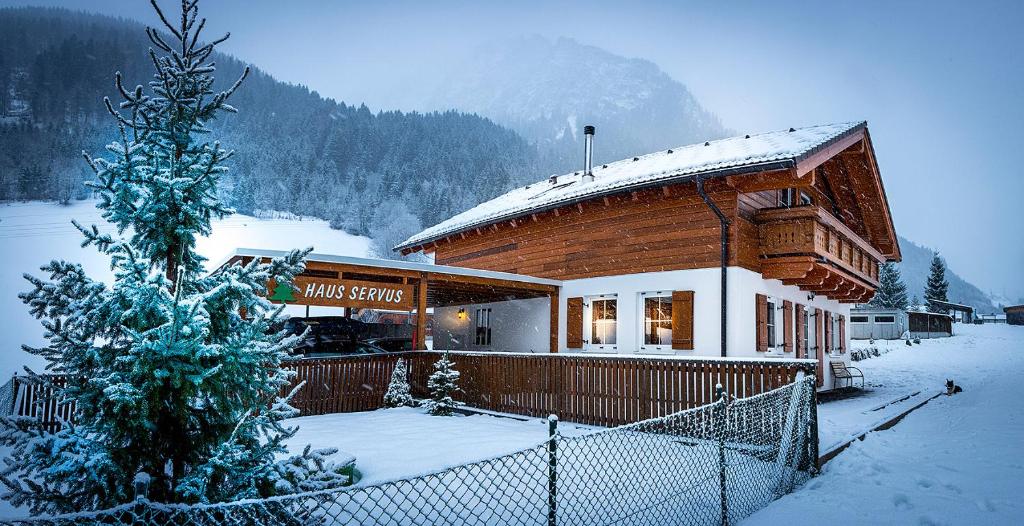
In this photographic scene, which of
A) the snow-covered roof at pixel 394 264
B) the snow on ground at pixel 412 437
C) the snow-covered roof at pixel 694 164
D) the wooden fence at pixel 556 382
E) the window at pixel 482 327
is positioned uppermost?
the snow-covered roof at pixel 694 164

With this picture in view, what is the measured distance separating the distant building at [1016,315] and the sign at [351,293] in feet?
239

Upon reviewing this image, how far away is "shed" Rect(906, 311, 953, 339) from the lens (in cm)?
4572

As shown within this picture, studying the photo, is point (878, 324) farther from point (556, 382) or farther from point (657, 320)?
point (556, 382)

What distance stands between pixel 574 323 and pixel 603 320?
2.66 ft

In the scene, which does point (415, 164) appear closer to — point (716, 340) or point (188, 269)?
point (716, 340)

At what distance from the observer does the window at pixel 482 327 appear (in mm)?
19359

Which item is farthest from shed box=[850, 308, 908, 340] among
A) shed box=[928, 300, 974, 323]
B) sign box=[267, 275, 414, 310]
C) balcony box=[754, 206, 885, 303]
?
sign box=[267, 275, 414, 310]

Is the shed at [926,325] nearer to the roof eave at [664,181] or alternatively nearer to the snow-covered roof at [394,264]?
the roof eave at [664,181]

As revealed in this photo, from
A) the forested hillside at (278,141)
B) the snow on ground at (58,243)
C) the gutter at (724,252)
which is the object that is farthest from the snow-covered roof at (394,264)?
the forested hillside at (278,141)

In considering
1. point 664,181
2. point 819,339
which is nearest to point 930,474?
point 664,181

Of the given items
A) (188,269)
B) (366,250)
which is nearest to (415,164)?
(366,250)

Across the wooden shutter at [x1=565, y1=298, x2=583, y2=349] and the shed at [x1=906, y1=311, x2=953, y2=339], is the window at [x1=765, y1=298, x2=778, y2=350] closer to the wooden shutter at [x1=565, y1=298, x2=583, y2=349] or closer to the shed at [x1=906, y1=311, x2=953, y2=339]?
the wooden shutter at [x1=565, y1=298, x2=583, y2=349]

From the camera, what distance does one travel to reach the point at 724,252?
12609 mm

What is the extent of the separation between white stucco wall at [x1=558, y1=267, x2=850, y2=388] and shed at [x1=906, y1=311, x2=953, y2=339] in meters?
38.9
